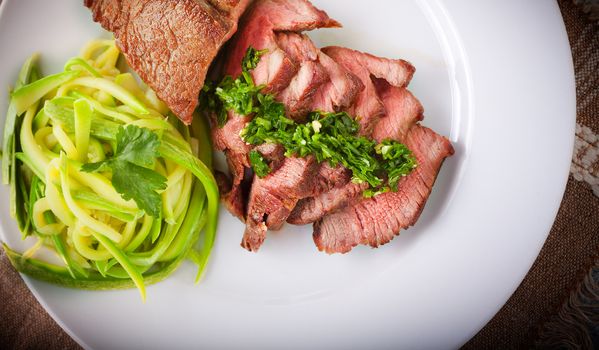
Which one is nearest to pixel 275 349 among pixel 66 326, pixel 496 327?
pixel 66 326

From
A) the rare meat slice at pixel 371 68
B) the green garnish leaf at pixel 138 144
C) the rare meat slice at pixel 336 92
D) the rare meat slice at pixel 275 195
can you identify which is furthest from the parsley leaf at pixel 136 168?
the rare meat slice at pixel 371 68

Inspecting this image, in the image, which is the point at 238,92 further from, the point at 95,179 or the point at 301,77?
the point at 95,179

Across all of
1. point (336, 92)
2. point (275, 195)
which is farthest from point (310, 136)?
point (275, 195)

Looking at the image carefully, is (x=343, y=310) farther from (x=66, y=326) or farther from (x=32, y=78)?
(x=32, y=78)

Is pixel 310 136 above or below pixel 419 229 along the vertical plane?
above

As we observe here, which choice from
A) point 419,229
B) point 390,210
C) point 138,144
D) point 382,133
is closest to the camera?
point 138,144

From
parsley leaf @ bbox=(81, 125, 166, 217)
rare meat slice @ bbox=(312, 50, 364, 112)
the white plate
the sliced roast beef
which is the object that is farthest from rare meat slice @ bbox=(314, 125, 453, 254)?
parsley leaf @ bbox=(81, 125, 166, 217)
